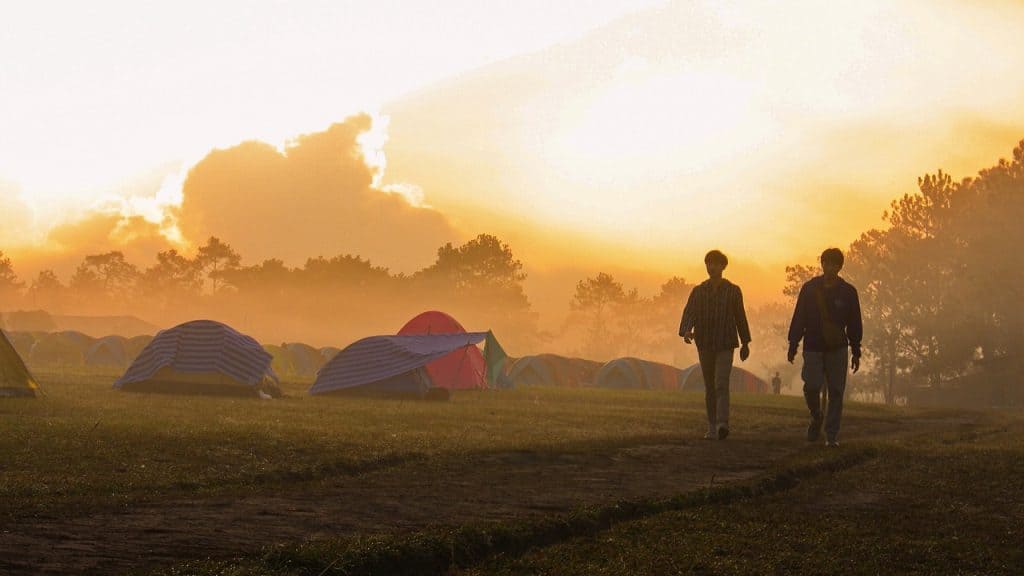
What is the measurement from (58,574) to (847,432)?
14.5 metres

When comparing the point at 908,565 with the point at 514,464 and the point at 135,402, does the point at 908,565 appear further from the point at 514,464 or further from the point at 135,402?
the point at 135,402

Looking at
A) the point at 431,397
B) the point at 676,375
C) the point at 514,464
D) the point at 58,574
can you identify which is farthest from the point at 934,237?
the point at 58,574

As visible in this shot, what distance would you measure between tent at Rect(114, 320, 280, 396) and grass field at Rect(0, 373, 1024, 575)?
37.4 feet

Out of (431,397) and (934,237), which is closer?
(431,397)

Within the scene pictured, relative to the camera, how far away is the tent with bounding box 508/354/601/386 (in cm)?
5816

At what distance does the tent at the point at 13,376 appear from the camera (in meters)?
19.5

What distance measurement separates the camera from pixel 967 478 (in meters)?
8.58

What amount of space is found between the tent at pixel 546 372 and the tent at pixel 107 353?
26610 millimetres

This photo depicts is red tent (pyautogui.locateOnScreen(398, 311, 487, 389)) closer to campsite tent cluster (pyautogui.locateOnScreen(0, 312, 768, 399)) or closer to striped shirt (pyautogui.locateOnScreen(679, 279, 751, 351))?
campsite tent cluster (pyautogui.locateOnScreen(0, 312, 768, 399))

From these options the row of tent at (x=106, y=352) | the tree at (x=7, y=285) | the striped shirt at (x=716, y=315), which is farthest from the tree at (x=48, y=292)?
the striped shirt at (x=716, y=315)

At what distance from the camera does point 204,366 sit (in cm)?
2478

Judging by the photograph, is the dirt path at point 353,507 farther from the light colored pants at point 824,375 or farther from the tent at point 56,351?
the tent at point 56,351

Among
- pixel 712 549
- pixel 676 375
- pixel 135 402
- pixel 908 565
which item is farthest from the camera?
pixel 676 375

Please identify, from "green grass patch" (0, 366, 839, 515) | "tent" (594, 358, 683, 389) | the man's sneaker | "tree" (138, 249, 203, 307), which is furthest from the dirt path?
"tree" (138, 249, 203, 307)
